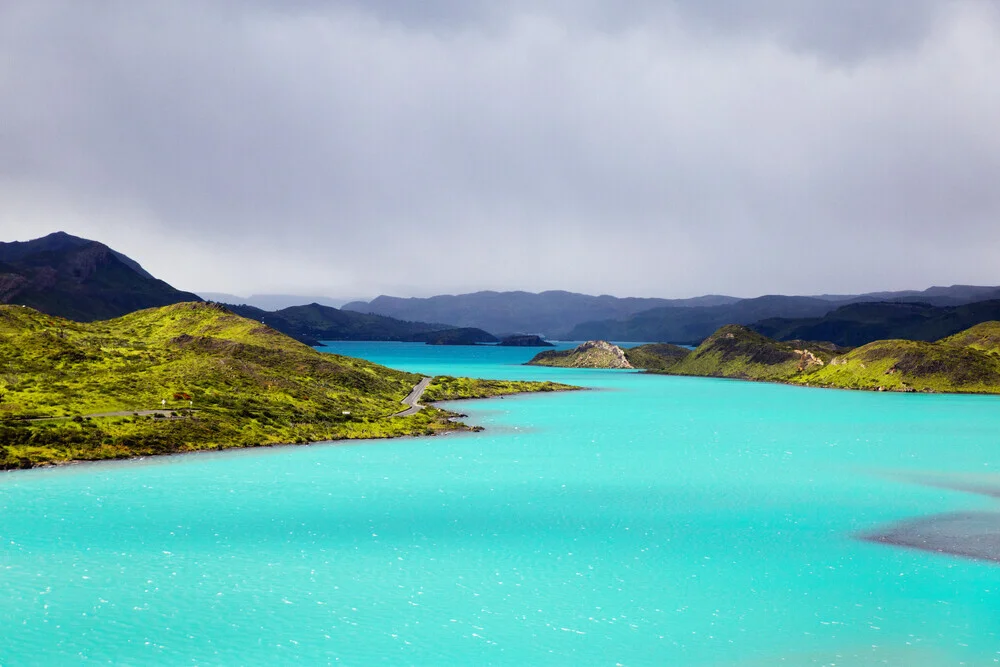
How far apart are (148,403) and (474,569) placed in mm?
101241

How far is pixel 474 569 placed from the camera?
59438 millimetres

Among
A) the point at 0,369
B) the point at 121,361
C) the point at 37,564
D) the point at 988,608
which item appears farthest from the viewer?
the point at 121,361

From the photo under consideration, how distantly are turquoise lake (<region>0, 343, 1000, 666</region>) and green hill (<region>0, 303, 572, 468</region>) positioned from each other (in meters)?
11.5

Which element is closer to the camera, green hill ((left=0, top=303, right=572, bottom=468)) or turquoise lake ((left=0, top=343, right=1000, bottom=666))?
turquoise lake ((left=0, top=343, right=1000, bottom=666))

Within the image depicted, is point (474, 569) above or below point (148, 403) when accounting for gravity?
below

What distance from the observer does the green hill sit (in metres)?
115

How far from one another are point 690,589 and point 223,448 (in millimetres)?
94516

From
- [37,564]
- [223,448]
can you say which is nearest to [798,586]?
[37,564]

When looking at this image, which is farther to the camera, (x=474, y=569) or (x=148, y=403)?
(x=148, y=403)

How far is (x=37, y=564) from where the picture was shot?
58.9 m

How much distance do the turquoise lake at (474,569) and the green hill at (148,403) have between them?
1154 cm

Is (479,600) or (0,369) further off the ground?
(0,369)

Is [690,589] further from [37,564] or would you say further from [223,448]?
[223,448]

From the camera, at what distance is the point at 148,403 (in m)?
138
